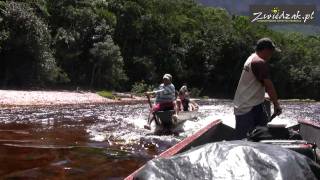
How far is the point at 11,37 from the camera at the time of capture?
1346 inches

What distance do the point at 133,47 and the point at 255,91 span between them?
159 feet

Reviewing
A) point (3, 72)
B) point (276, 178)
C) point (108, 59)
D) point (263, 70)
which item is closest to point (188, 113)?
point (263, 70)

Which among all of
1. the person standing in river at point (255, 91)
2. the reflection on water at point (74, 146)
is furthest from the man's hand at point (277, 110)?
the reflection on water at point (74, 146)

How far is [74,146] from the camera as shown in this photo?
11812 millimetres

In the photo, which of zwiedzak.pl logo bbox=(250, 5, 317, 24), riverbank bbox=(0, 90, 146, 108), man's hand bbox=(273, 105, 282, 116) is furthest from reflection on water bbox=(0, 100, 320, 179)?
zwiedzak.pl logo bbox=(250, 5, 317, 24)

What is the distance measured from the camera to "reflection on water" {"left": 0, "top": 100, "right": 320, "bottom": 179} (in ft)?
28.5

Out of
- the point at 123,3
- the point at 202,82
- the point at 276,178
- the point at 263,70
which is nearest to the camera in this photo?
the point at 276,178

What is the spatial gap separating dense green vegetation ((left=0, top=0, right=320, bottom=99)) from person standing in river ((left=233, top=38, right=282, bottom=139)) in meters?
29.6

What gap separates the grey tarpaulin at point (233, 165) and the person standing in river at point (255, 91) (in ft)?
7.06

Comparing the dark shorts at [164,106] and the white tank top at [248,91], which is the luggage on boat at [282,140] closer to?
the white tank top at [248,91]

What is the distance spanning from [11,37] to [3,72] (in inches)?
154

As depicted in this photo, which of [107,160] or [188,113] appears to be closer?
[107,160]

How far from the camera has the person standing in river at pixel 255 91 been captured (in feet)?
19.4

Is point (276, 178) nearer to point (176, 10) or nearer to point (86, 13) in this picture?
point (86, 13)
